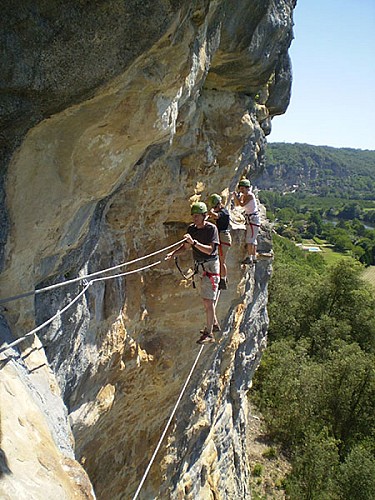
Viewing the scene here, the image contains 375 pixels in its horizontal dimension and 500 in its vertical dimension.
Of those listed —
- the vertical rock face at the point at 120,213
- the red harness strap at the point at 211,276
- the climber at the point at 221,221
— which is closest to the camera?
the vertical rock face at the point at 120,213

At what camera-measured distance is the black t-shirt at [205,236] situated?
236 inches

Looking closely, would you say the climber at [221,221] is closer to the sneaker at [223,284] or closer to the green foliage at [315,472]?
the sneaker at [223,284]

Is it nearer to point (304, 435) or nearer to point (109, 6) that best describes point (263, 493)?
point (304, 435)

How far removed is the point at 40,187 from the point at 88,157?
1.67 feet

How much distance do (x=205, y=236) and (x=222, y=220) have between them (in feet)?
3.38

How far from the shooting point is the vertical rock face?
2996mm

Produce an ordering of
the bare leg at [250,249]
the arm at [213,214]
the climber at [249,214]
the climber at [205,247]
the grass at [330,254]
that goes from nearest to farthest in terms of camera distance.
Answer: the climber at [205,247], the arm at [213,214], the climber at [249,214], the bare leg at [250,249], the grass at [330,254]

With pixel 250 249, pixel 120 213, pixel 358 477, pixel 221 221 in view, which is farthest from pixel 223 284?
pixel 358 477

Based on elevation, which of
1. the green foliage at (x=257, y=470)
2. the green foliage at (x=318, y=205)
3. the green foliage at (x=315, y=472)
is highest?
the green foliage at (x=318, y=205)

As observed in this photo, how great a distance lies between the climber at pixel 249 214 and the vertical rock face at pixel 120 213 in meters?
0.31

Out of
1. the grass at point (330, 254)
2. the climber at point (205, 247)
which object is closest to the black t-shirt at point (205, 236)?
the climber at point (205, 247)

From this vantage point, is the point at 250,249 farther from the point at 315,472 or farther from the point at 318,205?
the point at 318,205

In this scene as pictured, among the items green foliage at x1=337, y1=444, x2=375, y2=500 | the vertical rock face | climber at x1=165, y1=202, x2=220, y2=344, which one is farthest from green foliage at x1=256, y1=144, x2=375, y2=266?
climber at x1=165, y1=202, x2=220, y2=344

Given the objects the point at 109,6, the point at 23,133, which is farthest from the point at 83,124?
the point at 109,6
